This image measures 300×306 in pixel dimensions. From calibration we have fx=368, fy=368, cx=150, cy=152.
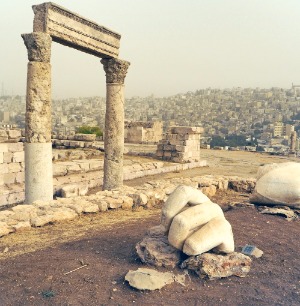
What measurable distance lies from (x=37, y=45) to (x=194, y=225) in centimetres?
574

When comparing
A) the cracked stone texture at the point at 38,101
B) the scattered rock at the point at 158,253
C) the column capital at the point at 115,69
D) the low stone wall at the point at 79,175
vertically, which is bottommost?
the low stone wall at the point at 79,175

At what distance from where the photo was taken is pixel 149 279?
461cm

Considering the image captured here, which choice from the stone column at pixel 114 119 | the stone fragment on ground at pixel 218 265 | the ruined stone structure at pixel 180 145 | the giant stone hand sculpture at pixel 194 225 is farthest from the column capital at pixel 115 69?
the ruined stone structure at pixel 180 145

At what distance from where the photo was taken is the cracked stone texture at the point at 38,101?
337 inches

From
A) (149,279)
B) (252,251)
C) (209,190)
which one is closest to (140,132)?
(209,190)

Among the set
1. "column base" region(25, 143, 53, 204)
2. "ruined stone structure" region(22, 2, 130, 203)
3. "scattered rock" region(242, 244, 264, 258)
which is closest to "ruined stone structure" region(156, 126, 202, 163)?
"ruined stone structure" region(22, 2, 130, 203)

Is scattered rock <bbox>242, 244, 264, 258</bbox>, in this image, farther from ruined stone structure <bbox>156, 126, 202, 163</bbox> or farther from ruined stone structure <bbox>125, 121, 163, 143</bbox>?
ruined stone structure <bbox>125, 121, 163, 143</bbox>

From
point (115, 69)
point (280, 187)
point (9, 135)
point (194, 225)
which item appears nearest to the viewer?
point (194, 225)

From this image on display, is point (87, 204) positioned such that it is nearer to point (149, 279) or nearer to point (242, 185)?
point (149, 279)

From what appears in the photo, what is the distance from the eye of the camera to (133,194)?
9414 mm

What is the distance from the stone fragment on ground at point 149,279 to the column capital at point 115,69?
23.5 ft

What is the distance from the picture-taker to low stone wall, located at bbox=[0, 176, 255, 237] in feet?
23.7

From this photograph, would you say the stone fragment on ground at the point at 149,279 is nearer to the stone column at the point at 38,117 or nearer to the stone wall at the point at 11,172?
the stone column at the point at 38,117

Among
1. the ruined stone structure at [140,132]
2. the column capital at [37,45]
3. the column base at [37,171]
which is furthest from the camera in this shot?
the ruined stone structure at [140,132]
